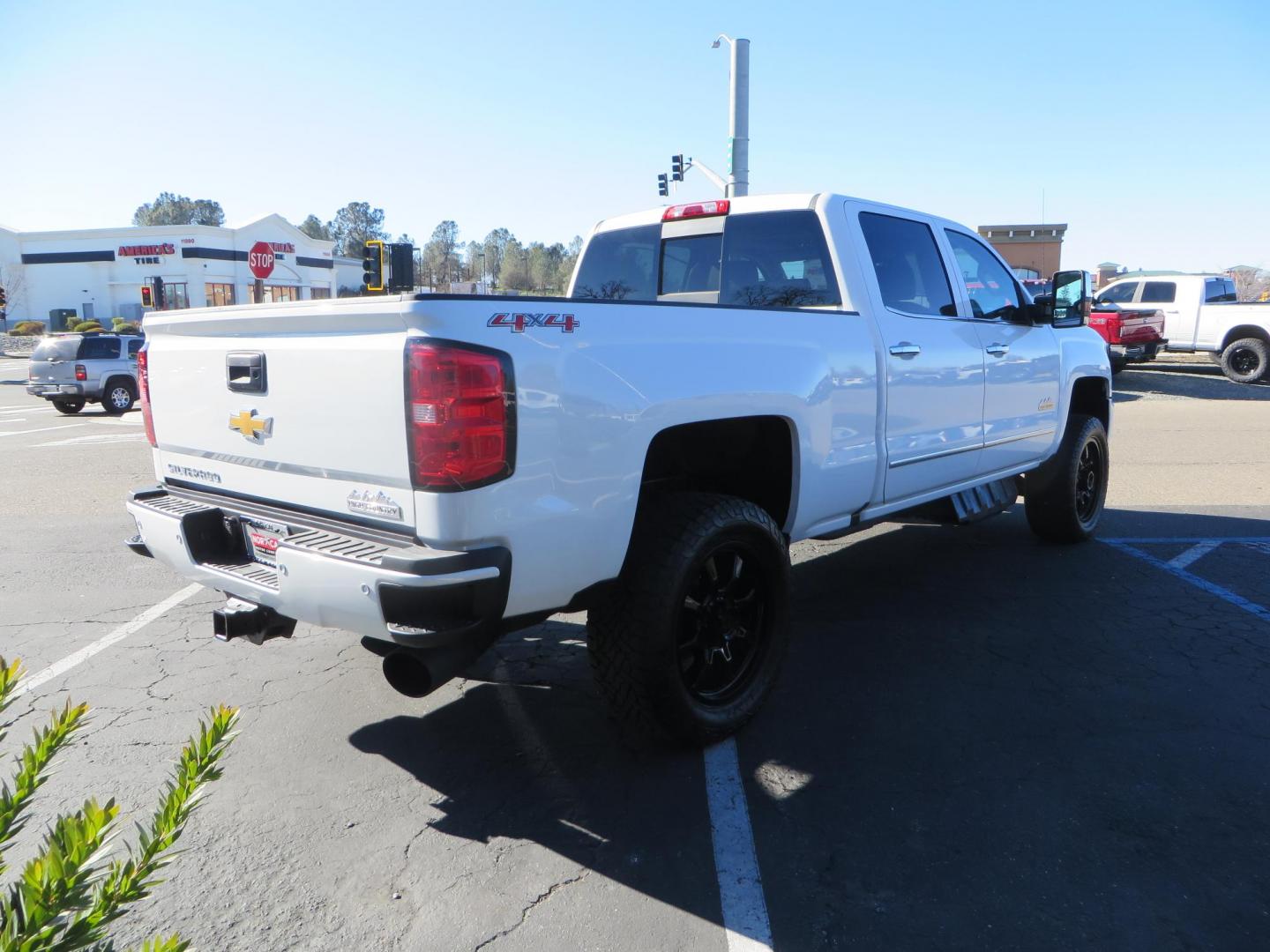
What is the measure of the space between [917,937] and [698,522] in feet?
4.65

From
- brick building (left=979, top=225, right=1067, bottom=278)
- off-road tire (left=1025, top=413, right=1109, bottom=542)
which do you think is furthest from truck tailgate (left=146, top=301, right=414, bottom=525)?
brick building (left=979, top=225, right=1067, bottom=278)

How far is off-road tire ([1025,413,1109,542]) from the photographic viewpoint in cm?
620

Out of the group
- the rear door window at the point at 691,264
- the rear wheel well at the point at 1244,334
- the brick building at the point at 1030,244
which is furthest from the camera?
the brick building at the point at 1030,244

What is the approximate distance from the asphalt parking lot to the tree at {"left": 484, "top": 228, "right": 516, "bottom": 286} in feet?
82.7

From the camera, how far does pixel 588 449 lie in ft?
9.39

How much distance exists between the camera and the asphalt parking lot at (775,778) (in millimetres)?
2535

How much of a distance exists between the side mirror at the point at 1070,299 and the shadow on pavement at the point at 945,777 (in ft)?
5.77

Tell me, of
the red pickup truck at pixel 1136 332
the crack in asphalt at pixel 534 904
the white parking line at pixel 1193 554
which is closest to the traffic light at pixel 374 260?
the white parking line at pixel 1193 554

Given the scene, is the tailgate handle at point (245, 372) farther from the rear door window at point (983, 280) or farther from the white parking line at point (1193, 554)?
the white parking line at point (1193, 554)

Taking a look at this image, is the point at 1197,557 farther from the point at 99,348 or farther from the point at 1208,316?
the point at 99,348

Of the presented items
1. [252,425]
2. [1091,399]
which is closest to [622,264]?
[252,425]

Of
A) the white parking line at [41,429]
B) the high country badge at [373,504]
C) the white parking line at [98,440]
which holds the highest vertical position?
the high country badge at [373,504]

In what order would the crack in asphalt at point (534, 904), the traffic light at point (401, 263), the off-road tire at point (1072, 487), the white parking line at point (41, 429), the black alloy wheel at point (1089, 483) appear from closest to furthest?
the crack in asphalt at point (534, 904) → the off-road tire at point (1072, 487) → the black alloy wheel at point (1089, 483) → the traffic light at point (401, 263) → the white parking line at point (41, 429)

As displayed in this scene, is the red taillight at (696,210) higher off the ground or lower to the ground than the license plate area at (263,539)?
higher
